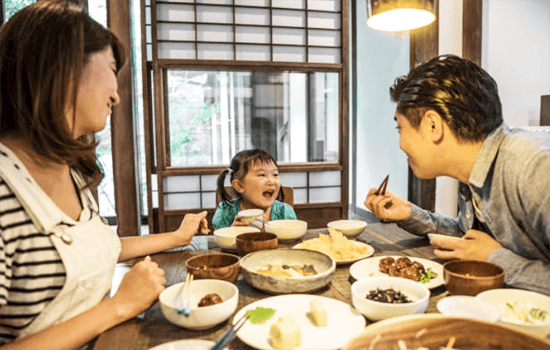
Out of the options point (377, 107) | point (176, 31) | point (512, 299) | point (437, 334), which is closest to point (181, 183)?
point (176, 31)

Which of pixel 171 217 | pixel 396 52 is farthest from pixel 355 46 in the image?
pixel 171 217

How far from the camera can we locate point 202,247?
6.20ft

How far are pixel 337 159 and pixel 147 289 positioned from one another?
3804 mm

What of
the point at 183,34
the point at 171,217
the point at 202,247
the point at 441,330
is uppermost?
the point at 183,34

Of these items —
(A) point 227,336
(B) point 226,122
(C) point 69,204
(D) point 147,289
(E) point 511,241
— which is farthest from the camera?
(B) point 226,122

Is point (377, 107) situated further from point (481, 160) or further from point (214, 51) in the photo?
point (481, 160)

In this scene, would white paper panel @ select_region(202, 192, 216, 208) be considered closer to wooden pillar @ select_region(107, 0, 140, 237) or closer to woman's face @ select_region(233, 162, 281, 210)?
wooden pillar @ select_region(107, 0, 140, 237)

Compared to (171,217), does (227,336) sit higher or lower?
higher

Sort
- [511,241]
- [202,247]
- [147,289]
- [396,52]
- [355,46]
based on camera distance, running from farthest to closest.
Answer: [355,46] → [396,52] → [202,247] → [511,241] → [147,289]

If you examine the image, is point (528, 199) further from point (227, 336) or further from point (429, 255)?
point (227, 336)

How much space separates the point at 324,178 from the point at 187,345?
3917 mm

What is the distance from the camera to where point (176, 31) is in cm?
416

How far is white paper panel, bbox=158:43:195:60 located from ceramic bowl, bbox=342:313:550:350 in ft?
12.9

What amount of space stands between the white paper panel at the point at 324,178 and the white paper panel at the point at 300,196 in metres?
0.13
